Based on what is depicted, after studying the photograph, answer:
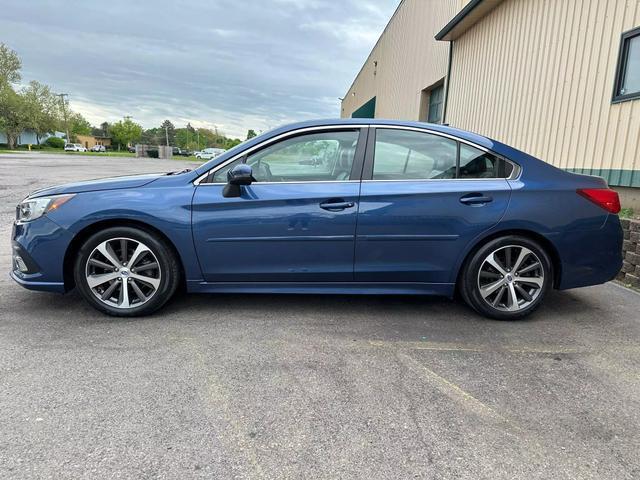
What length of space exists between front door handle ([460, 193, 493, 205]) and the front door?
0.88 meters

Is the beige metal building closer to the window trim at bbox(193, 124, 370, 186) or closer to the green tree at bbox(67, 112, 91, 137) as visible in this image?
the window trim at bbox(193, 124, 370, 186)

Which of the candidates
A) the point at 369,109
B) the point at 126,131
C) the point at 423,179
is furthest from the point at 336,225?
the point at 126,131

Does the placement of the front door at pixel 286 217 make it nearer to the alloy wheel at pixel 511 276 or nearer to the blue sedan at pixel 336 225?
the blue sedan at pixel 336 225

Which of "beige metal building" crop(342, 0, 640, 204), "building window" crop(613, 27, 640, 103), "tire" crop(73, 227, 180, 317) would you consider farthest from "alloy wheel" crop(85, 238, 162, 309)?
"building window" crop(613, 27, 640, 103)

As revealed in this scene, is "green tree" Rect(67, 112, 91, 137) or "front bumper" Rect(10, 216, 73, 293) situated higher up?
"green tree" Rect(67, 112, 91, 137)

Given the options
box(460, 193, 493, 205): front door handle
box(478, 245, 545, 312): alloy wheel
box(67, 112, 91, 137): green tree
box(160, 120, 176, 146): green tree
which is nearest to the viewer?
box(460, 193, 493, 205): front door handle

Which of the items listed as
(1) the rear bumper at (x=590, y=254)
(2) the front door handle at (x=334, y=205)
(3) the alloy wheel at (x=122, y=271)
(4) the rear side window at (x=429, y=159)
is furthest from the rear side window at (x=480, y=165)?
(3) the alloy wheel at (x=122, y=271)

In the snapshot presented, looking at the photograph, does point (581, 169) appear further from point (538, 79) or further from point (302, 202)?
point (302, 202)

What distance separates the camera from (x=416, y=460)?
2.15 meters

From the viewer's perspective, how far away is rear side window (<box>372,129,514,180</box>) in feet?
12.5

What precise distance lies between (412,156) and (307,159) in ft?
2.90

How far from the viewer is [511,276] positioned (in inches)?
151

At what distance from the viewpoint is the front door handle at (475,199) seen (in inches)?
147

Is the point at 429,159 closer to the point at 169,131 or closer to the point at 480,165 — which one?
the point at 480,165
